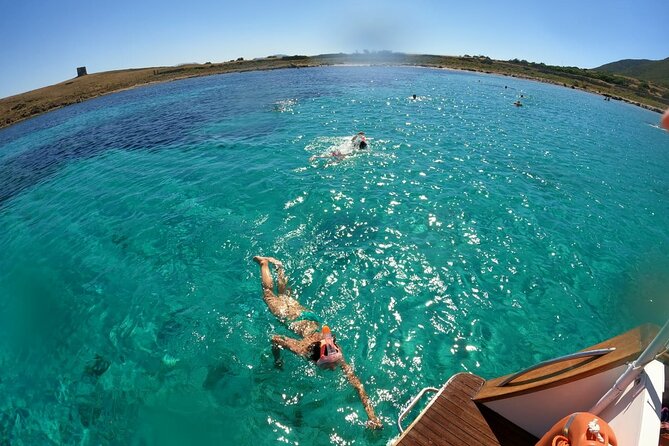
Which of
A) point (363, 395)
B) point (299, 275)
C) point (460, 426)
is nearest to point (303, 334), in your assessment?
point (363, 395)

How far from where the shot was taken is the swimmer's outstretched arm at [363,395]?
7016mm

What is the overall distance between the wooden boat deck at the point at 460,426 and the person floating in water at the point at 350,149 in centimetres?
1635

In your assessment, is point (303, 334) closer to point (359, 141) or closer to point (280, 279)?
point (280, 279)

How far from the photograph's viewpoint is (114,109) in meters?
47.5

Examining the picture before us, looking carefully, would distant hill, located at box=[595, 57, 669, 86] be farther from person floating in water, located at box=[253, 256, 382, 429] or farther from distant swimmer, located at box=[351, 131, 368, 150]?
person floating in water, located at box=[253, 256, 382, 429]

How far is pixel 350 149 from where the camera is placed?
2241 centimetres

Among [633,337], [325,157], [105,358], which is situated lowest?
[105,358]

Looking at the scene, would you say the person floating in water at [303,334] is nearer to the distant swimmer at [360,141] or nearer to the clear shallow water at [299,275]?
the clear shallow water at [299,275]

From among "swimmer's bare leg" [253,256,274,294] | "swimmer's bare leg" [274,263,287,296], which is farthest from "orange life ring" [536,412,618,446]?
"swimmer's bare leg" [253,256,274,294]

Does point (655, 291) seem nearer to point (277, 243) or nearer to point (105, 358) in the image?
point (277, 243)

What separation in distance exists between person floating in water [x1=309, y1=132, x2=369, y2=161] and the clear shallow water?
1.09 metres

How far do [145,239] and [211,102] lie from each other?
36027mm

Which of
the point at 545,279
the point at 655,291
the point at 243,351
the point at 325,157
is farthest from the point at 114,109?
the point at 655,291

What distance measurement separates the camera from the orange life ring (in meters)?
3.61
